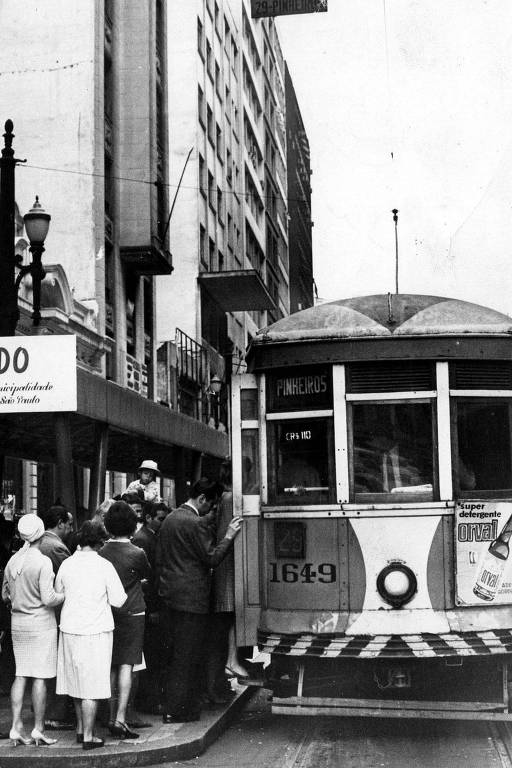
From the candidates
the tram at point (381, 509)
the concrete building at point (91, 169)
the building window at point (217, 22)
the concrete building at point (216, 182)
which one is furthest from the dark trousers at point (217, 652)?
the building window at point (217, 22)

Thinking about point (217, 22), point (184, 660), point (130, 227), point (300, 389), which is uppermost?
point (217, 22)

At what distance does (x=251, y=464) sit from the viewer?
9.23 metres

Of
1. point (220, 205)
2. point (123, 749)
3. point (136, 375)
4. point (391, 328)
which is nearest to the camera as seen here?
point (123, 749)

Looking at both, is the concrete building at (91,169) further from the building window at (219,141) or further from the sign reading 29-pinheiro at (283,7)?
the building window at (219,141)

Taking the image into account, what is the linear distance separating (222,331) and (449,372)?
39.4 meters

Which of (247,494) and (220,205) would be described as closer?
(247,494)

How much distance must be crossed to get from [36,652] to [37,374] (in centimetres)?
304

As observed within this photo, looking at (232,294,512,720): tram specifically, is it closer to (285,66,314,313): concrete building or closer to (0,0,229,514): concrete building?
(0,0,229,514): concrete building

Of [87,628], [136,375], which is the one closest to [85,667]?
[87,628]

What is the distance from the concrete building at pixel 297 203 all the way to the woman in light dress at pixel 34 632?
71162mm

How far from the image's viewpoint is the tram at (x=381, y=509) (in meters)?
8.48

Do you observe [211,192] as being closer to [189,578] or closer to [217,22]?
[217,22]

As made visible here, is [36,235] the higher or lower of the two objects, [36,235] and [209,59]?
the lower

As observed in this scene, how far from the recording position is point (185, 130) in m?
41.4
